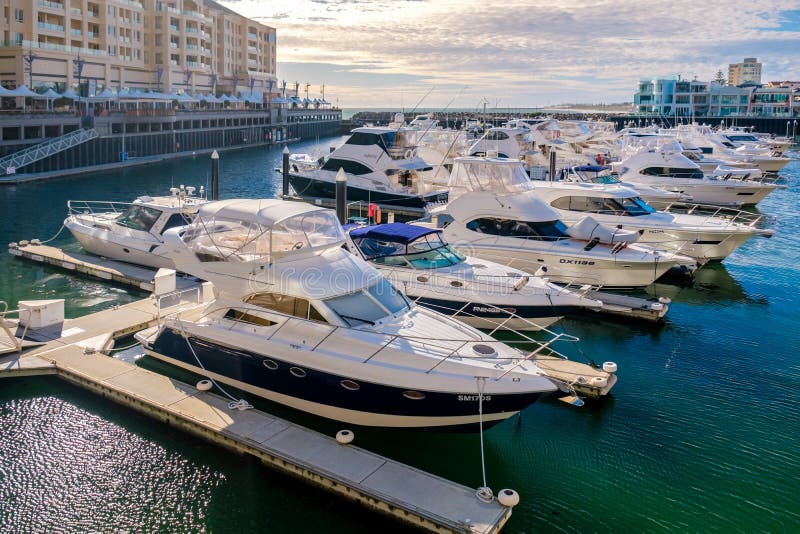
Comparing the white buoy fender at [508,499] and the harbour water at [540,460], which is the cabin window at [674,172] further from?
the white buoy fender at [508,499]

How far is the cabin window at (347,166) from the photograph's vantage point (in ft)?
110

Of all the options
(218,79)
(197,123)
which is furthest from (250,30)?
(197,123)

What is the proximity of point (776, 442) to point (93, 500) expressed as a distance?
35.8 feet

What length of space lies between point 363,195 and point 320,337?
897 inches

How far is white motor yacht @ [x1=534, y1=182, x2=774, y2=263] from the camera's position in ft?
74.2

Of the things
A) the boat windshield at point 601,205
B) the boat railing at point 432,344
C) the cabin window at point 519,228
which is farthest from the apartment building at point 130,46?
the boat railing at point 432,344

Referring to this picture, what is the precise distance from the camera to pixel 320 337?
435 inches

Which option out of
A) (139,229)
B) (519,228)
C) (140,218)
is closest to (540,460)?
(519,228)

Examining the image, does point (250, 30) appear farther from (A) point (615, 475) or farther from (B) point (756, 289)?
(A) point (615, 475)

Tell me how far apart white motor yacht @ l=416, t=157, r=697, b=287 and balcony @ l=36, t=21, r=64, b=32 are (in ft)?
156

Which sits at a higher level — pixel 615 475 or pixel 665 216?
pixel 665 216

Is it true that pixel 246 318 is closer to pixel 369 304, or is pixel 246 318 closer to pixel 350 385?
pixel 369 304

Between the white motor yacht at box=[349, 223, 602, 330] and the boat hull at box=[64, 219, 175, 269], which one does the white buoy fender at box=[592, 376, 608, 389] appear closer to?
the white motor yacht at box=[349, 223, 602, 330]

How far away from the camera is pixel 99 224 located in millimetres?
21828
